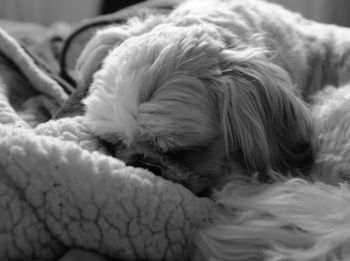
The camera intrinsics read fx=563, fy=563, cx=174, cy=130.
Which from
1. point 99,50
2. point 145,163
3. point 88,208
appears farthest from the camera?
point 99,50

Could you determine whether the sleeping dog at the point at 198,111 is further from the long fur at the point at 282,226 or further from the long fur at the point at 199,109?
the long fur at the point at 282,226

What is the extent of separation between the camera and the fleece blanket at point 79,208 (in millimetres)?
956

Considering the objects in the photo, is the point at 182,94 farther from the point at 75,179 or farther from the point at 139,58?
the point at 75,179

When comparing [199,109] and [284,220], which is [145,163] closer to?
[199,109]

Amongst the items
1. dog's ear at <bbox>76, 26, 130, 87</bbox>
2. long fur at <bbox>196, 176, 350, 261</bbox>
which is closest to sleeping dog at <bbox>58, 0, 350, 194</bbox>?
long fur at <bbox>196, 176, 350, 261</bbox>

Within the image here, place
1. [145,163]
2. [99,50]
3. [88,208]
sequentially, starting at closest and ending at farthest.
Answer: [88,208] < [145,163] < [99,50]

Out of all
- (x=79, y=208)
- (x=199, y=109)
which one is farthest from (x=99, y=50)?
(x=79, y=208)

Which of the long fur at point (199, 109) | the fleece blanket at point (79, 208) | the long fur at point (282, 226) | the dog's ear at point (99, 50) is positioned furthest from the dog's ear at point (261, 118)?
the dog's ear at point (99, 50)

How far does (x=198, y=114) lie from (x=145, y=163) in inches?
6.2

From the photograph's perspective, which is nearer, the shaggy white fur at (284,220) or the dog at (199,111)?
the shaggy white fur at (284,220)

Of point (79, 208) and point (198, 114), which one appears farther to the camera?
point (198, 114)

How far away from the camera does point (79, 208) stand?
0.96m

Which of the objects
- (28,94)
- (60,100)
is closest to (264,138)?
(60,100)

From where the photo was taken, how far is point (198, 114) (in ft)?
4.04
